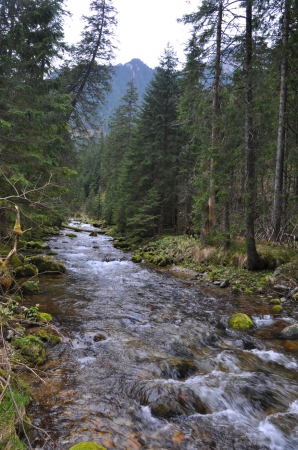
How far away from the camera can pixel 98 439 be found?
11.0 ft

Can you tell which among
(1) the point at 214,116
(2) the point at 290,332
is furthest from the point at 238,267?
(1) the point at 214,116

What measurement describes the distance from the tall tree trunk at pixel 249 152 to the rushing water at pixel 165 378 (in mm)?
2730

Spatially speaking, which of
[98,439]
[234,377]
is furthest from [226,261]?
[98,439]

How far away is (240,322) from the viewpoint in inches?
284

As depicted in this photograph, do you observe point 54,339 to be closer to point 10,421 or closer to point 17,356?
point 17,356

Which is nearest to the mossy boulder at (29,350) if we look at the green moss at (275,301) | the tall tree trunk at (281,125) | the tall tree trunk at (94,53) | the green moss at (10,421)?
the green moss at (10,421)

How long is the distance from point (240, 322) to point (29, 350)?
507 cm

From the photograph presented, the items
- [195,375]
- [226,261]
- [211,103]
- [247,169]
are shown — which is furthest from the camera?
[211,103]

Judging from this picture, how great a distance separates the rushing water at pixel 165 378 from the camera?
11.8 ft

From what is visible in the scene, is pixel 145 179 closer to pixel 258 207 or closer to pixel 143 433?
pixel 258 207

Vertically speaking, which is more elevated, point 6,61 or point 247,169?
point 6,61

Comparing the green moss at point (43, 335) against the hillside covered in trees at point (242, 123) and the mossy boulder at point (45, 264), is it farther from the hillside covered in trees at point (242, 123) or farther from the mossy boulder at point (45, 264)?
the hillside covered in trees at point (242, 123)

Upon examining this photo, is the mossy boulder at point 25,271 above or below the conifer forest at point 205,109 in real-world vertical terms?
below

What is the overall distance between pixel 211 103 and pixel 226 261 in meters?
8.51
